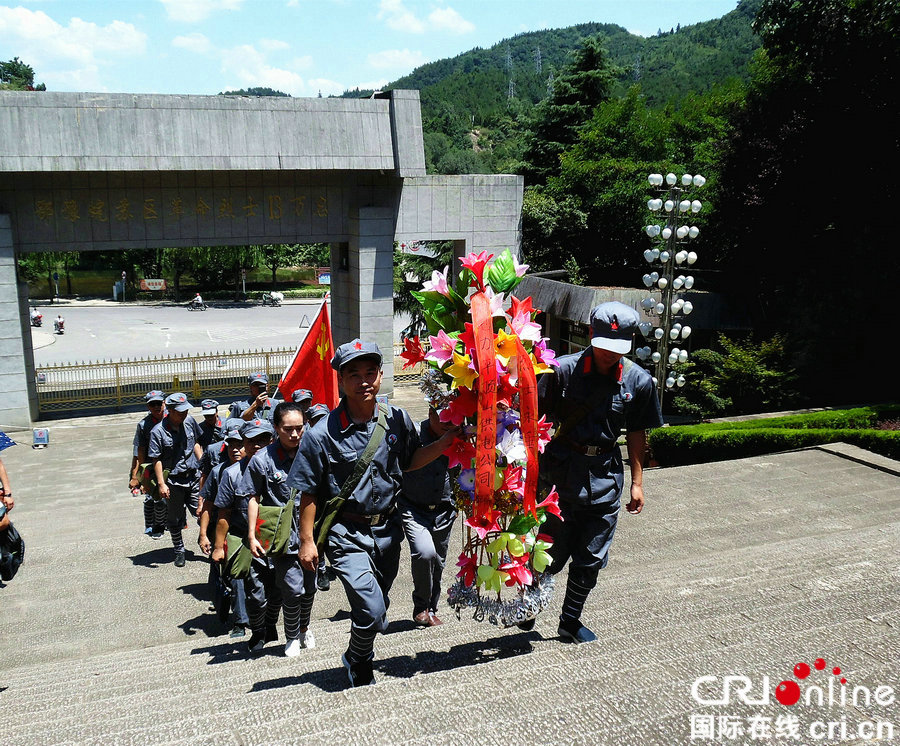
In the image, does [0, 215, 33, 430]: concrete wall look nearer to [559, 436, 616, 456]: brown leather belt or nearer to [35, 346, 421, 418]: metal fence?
[35, 346, 421, 418]: metal fence

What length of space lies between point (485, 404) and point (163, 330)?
34866mm

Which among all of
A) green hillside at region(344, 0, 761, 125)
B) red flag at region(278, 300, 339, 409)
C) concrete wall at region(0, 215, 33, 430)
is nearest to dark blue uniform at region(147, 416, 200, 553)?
red flag at region(278, 300, 339, 409)

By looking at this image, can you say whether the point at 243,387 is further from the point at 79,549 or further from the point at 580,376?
the point at 580,376

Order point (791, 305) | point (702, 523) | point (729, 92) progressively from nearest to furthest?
point (702, 523)
point (791, 305)
point (729, 92)

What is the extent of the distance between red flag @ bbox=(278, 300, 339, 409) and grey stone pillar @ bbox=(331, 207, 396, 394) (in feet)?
32.1

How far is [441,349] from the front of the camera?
4.28 m

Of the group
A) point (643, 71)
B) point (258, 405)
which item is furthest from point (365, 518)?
point (643, 71)

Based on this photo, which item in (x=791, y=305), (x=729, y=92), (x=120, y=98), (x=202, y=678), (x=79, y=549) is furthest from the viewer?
(x=729, y=92)

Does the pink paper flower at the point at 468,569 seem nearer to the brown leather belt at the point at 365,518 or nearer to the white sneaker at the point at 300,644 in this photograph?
the brown leather belt at the point at 365,518

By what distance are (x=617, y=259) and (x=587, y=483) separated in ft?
79.2

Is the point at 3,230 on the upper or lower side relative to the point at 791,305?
upper

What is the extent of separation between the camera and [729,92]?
30.5 metres

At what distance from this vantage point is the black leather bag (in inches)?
245

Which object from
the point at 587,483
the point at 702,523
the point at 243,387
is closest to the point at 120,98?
the point at 243,387
